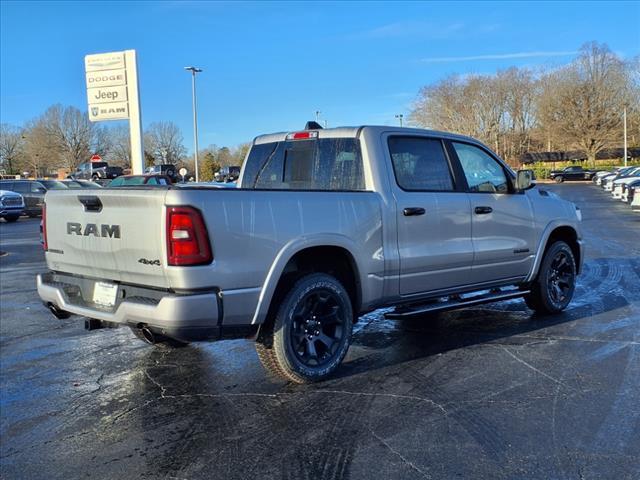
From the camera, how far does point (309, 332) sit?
470 cm

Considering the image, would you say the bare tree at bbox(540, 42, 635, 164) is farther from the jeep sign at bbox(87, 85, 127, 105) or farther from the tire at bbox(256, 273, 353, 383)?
the tire at bbox(256, 273, 353, 383)

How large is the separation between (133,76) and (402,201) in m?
26.4

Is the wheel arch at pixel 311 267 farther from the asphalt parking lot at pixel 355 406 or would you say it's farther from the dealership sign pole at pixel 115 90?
the dealership sign pole at pixel 115 90

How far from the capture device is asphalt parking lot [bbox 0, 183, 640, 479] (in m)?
3.41

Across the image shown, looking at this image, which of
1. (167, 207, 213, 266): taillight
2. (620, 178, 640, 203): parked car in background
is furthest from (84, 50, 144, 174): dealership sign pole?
(167, 207, 213, 266): taillight

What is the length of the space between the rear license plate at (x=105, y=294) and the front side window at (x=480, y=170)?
342 cm

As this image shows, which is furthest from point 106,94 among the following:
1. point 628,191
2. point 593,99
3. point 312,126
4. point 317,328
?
point 593,99

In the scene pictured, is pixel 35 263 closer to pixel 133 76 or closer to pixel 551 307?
pixel 551 307

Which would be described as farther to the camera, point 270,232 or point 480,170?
point 480,170

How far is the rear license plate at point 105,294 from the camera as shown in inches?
171

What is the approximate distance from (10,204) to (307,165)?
23.9 m

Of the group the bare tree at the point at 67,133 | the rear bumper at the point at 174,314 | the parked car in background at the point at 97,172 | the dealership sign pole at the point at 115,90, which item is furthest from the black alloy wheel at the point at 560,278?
the bare tree at the point at 67,133

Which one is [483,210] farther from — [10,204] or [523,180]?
[10,204]

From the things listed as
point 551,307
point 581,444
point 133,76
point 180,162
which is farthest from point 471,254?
point 180,162
